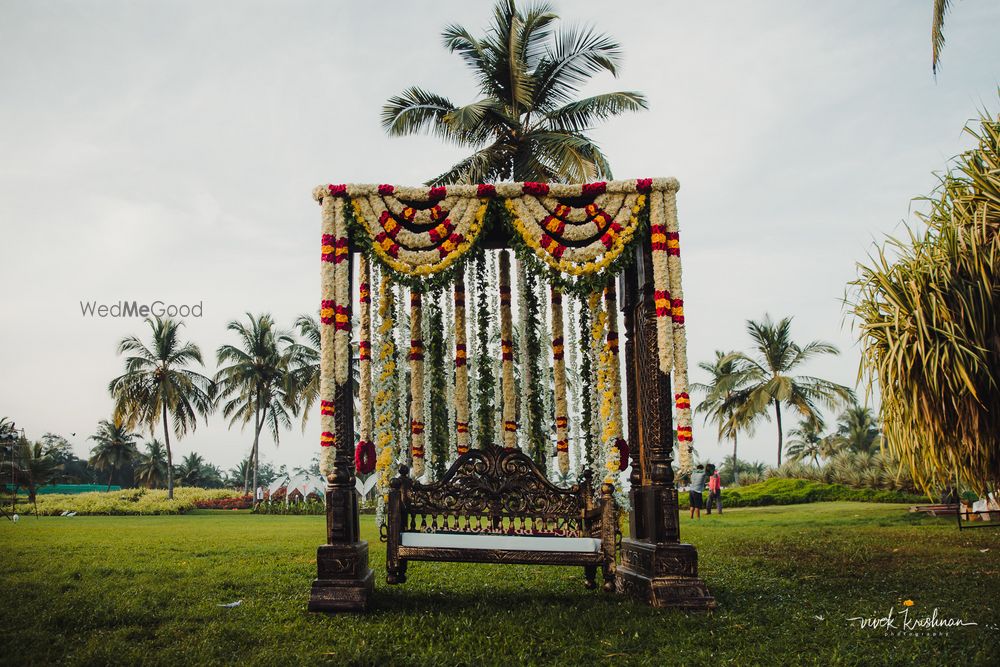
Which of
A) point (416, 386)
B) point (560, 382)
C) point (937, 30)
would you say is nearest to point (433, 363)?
point (416, 386)

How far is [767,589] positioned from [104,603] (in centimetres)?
535

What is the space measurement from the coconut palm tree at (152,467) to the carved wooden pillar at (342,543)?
135 feet

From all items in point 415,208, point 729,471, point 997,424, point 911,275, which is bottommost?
point 729,471

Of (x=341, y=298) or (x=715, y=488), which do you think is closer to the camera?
(x=341, y=298)

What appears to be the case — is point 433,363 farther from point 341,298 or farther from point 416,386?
point 341,298

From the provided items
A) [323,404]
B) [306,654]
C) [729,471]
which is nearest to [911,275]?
[323,404]

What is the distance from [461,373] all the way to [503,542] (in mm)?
2098

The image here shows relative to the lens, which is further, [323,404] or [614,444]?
[614,444]

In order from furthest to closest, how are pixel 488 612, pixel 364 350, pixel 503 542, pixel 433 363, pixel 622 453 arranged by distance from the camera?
pixel 433 363 → pixel 364 350 → pixel 622 453 → pixel 503 542 → pixel 488 612

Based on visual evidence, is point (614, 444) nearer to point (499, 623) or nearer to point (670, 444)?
point (670, 444)

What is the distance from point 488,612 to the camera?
512 centimetres

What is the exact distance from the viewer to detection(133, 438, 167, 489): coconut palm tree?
4156 cm

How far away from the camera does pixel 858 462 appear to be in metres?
18.3

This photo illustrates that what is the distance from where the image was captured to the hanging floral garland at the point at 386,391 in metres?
6.95
